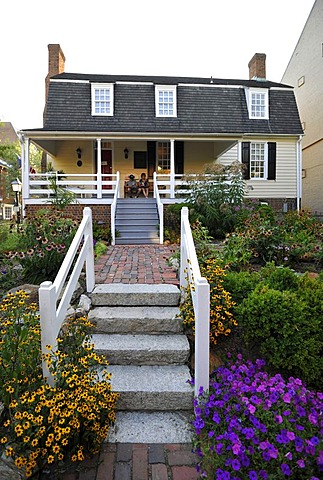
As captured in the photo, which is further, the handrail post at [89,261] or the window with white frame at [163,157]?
the window with white frame at [163,157]

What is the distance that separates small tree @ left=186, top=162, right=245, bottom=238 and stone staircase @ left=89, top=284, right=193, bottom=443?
4.77 metres

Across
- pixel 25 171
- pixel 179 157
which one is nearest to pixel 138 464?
pixel 25 171

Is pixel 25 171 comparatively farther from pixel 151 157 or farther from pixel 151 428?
pixel 151 428

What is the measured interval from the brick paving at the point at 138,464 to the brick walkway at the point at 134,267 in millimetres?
2147

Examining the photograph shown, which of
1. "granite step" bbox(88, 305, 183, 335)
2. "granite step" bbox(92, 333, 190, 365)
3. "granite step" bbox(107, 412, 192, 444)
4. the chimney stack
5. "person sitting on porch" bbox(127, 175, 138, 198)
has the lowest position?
"granite step" bbox(107, 412, 192, 444)

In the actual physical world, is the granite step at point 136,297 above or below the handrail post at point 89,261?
below

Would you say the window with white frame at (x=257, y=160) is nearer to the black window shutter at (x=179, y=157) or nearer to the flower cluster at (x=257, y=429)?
the black window shutter at (x=179, y=157)

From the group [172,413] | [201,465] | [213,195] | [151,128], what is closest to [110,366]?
[172,413]

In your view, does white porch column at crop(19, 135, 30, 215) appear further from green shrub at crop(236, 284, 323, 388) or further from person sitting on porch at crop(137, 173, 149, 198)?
green shrub at crop(236, 284, 323, 388)

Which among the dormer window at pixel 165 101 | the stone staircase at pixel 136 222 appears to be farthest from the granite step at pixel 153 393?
the dormer window at pixel 165 101

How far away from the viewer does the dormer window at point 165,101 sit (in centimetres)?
1351

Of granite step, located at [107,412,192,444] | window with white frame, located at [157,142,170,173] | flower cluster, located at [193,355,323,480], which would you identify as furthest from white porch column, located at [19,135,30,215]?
flower cluster, located at [193,355,323,480]

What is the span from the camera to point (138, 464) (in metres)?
2.12

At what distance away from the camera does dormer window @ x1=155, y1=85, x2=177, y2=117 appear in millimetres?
13508
